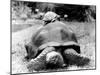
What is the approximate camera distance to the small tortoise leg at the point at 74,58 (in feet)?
9.09

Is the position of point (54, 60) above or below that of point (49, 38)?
below

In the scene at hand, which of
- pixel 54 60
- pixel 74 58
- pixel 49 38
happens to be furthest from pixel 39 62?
pixel 74 58

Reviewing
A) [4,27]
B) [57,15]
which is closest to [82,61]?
[57,15]

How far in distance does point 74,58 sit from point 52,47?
1.19 feet

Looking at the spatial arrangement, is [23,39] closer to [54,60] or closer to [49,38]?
[49,38]


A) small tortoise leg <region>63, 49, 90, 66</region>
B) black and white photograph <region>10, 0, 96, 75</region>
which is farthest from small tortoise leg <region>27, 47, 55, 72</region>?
small tortoise leg <region>63, 49, 90, 66</region>

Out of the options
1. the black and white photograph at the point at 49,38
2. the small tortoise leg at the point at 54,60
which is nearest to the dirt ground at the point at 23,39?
the black and white photograph at the point at 49,38

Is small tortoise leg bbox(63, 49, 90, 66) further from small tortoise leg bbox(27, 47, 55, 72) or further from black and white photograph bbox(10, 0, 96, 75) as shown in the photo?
small tortoise leg bbox(27, 47, 55, 72)

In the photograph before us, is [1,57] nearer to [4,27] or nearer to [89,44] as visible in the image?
[4,27]

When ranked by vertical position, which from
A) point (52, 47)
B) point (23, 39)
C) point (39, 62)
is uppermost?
point (23, 39)

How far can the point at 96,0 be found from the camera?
307 cm

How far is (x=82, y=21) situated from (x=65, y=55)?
23.3 inches

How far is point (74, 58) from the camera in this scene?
2826mm

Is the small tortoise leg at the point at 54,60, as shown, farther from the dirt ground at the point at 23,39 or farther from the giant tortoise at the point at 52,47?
the dirt ground at the point at 23,39
